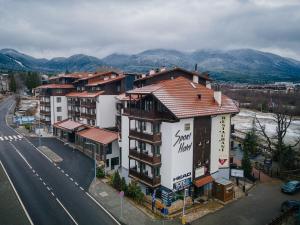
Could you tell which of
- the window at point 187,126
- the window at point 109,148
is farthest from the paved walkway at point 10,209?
the window at point 187,126

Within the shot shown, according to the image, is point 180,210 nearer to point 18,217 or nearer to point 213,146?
point 213,146

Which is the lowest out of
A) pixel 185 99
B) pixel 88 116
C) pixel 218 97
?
pixel 88 116

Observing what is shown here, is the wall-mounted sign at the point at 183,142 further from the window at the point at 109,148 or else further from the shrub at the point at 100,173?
the window at the point at 109,148

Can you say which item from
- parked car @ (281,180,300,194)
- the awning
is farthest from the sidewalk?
parked car @ (281,180,300,194)

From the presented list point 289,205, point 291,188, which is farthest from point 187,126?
point 291,188

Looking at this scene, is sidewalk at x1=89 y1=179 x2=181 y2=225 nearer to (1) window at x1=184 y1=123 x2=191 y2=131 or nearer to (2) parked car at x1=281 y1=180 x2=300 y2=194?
(1) window at x1=184 y1=123 x2=191 y2=131

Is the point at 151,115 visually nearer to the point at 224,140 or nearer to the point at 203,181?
the point at 203,181
